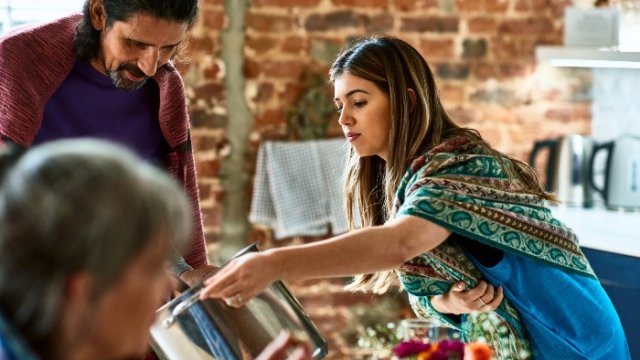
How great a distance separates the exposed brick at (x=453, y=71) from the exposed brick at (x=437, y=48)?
0.03m

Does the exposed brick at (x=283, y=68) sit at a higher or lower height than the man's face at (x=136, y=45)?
lower

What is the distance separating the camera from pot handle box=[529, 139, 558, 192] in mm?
3594

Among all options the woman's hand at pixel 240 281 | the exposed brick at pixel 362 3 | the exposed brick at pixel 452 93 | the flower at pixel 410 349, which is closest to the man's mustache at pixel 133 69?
the woman's hand at pixel 240 281

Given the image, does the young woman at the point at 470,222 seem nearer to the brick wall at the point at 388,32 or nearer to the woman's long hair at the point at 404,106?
the woman's long hair at the point at 404,106

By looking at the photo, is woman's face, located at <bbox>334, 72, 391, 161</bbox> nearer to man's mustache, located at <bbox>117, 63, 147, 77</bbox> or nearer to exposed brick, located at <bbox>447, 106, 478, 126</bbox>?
man's mustache, located at <bbox>117, 63, 147, 77</bbox>

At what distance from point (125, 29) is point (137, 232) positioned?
38.1 inches

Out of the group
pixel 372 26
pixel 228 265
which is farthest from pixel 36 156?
pixel 372 26

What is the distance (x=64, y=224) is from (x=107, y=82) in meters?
1.13

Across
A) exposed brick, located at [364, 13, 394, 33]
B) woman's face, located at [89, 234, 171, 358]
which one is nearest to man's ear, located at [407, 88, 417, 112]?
woman's face, located at [89, 234, 171, 358]

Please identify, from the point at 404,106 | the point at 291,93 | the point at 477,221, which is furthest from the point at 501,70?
the point at 477,221

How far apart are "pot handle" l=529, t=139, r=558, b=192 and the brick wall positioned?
90mm

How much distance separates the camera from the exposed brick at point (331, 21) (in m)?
3.38

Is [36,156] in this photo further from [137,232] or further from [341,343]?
[341,343]

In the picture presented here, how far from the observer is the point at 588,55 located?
3.53 meters
